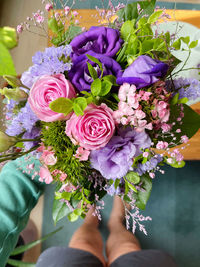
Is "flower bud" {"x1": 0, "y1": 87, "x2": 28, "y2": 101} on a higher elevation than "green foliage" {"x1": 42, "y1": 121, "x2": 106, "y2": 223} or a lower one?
higher

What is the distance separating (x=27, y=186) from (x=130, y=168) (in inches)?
14.5

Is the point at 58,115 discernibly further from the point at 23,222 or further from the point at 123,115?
the point at 23,222

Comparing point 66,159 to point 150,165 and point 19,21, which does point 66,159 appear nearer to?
point 150,165

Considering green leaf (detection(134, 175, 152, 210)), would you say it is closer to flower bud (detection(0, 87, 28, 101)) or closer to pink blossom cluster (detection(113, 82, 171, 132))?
pink blossom cluster (detection(113, 82, 171, 132))

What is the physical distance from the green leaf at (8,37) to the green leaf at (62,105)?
0.22m

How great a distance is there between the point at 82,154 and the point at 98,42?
192 millimetres

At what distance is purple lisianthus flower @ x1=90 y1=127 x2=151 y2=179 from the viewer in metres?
0.42

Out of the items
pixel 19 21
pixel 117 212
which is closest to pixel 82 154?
pixel 117 212

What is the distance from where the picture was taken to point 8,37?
13cm

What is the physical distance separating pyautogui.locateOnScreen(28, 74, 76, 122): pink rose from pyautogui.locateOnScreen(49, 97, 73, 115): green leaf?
2cm

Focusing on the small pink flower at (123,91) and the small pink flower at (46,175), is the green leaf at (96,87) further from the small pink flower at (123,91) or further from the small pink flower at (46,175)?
the small pink flower at (46,175)

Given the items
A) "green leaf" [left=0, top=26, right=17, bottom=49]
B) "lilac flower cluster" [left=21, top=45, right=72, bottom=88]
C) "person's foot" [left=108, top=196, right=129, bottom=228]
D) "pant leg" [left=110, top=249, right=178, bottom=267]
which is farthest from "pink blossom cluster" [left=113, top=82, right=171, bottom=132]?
"person's foot" [left=108, top=196, right=129, bottom=228]

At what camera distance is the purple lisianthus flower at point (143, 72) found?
1.27 feet

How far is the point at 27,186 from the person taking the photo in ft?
2.29
